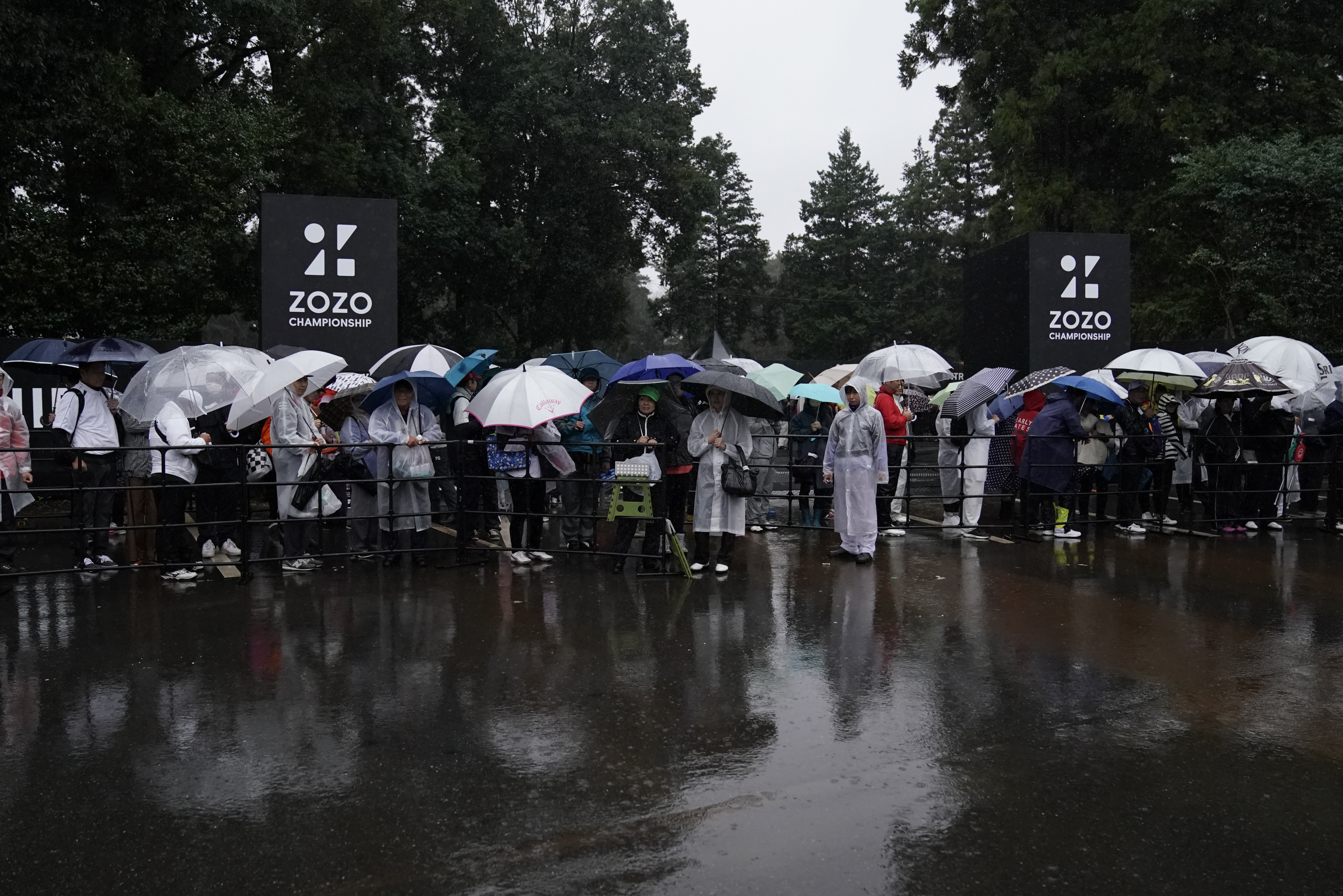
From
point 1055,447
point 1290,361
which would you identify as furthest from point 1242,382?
point 1055,447

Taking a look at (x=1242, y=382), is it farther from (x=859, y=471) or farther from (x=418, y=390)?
(x=418, y=390)

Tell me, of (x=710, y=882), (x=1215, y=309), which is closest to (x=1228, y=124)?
(x=1215, y=309)

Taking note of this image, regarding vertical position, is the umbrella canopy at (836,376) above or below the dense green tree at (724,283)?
below

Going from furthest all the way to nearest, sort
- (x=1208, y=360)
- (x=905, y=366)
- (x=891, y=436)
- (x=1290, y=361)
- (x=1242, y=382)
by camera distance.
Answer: (x=1208, y=360) → (x=1290, y=361) → (x=905, y=366) → (x=891, y=436) → (x=1242, y=382)

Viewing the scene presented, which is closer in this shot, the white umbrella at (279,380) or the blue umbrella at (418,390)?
the white umbrella at (279,380)

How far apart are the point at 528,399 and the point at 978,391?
5.19 m

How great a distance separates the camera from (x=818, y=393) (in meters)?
12.6

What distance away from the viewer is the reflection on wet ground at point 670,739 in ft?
13.1

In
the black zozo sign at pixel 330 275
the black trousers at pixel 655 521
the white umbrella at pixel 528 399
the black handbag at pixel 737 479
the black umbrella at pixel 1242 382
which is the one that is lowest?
the black trousers at pixel 655 521

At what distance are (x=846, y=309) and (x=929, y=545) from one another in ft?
165

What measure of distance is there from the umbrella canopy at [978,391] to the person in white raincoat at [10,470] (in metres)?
9.18

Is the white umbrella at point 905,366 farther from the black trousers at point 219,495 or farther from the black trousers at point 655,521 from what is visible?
the black trousers at point 219,495

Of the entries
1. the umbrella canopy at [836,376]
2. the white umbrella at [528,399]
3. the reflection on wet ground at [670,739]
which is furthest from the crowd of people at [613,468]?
the umbrella canopy at [836,376]

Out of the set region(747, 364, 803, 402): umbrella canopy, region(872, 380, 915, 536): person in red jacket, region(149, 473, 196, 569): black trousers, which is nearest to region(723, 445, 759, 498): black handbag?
region(872, 380, 915, 536): person in red jacket
